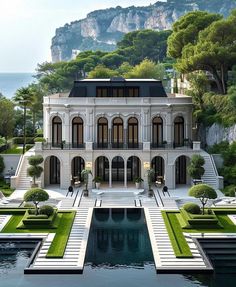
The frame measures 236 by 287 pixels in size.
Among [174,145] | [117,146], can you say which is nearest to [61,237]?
[117,146]

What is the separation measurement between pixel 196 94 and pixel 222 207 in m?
23.5

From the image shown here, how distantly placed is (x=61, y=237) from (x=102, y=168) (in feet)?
70.6

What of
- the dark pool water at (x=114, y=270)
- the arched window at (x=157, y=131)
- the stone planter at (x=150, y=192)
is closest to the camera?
the dark pool water at (x=114, y=270)

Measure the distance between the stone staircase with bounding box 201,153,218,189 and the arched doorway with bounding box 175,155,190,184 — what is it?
2.22 meters

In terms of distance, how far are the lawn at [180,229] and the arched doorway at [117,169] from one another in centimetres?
1445

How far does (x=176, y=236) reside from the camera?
134 ft

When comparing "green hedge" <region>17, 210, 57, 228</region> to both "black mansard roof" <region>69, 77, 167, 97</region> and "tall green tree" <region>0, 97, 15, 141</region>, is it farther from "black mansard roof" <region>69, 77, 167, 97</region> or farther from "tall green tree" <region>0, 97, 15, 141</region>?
"tall green tree" <region>0, 97, 15, 141</region>

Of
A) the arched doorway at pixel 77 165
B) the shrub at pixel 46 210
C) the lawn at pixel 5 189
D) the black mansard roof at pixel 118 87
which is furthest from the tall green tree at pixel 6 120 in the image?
the shrub at pixel 46 210

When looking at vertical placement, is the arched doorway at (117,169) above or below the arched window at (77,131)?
below

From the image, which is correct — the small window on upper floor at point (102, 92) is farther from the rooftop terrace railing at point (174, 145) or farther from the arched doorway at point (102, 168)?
the rooftop terrace railing at point (174, 145)

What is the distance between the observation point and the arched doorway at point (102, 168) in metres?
61.2

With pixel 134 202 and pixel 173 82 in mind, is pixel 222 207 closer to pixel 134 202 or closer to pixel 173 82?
pixel 134 202

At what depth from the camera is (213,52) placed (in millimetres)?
66000

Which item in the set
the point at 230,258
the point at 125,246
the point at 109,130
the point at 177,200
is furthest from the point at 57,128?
the point at 230,258
